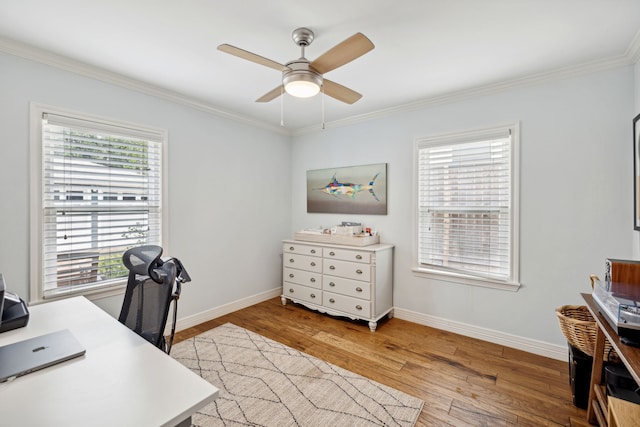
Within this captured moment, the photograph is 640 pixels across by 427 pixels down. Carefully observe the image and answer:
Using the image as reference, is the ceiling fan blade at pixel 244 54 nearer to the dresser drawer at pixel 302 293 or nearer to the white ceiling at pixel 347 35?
the white ceiling at pixel 347 35

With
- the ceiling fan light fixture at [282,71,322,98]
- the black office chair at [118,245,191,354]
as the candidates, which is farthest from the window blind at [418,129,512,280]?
the black office chair at [118,245,191,354]

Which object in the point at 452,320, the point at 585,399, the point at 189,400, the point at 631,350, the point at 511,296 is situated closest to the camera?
the point at 189,400

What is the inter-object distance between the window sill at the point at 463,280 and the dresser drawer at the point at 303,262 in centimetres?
110

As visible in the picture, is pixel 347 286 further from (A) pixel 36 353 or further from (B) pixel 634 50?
(B) pixel 634 50

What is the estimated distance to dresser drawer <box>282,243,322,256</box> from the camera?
11.8ft

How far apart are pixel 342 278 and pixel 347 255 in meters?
0.28

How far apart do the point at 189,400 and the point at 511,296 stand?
286 centimetres

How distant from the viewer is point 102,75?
253cm

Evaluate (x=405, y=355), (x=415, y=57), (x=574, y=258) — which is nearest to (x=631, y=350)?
(x=574, y=258)

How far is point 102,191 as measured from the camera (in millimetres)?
2600

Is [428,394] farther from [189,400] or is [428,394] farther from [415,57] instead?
[415,57]

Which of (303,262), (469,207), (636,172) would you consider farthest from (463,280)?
(303,262)

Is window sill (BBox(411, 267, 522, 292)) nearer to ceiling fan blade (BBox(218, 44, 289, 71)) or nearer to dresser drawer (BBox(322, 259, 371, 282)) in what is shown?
dresser drawer (BBox(322, 259, 371, 282))

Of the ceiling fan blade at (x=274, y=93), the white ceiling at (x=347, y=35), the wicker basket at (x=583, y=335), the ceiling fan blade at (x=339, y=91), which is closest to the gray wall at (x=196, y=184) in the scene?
the white ceiling at (x=347, y=35)
